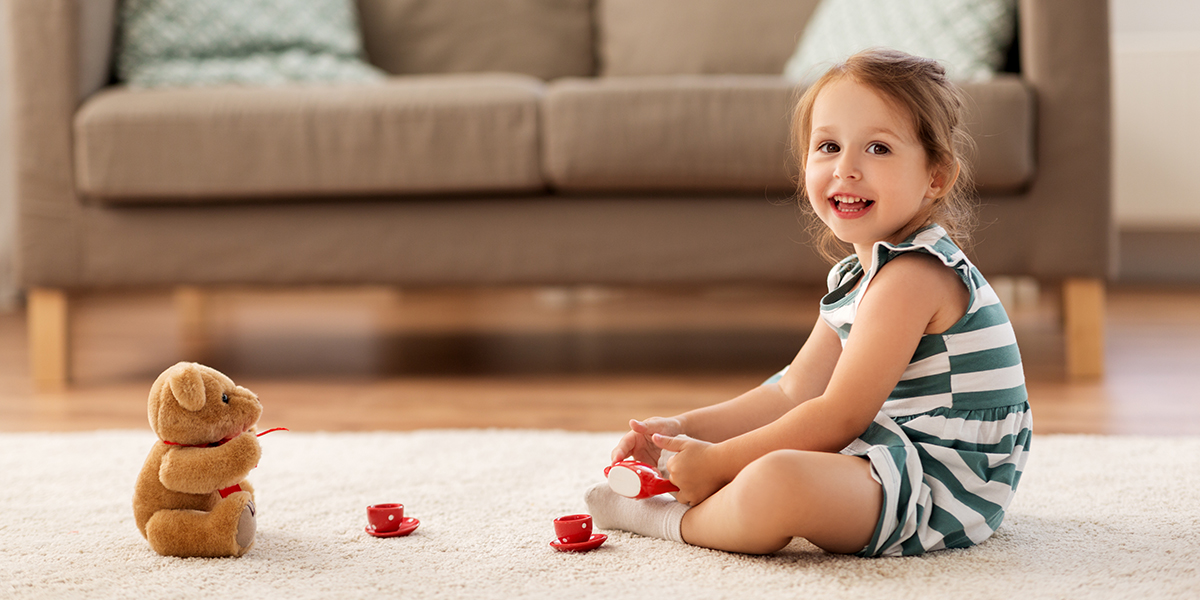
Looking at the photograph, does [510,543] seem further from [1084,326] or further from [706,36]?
[706,36]

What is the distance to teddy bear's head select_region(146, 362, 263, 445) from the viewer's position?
79 cm

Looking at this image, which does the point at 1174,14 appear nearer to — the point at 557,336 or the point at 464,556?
the point at 557,336

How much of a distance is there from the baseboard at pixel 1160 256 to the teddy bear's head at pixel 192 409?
298cm

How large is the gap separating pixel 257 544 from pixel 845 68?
24.6 inches

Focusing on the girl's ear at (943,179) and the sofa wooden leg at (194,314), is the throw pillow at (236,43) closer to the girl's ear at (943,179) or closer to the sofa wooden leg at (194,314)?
the sofa wooden leg at (194,314)

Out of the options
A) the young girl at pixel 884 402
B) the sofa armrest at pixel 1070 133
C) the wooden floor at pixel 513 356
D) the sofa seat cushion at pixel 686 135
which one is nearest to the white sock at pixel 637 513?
the young girl at pixel 884 402

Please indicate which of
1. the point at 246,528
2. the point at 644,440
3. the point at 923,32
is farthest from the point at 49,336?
the point at 923,32

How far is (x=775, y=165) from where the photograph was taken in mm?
1595

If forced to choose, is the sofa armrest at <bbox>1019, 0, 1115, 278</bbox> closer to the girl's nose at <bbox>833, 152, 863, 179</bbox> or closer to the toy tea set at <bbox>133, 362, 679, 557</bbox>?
the girl's nose at <bbox>833, 152, 863, 179</bbox>

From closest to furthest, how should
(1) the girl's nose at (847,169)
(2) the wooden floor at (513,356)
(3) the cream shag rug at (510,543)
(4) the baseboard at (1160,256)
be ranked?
(3) the cream shag rug at (510,543)
(1) the girl's nose at (847,169)
(2) the wooden floor at (513,356)
(4) the baseboard at (1160,256)

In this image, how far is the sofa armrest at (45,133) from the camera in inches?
67.4

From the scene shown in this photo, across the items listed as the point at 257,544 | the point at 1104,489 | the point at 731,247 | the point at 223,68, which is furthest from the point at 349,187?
the point at 1104,489

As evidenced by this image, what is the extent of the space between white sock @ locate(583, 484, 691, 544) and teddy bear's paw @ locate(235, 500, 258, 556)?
0.90ft

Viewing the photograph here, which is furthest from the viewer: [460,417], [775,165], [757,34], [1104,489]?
[757,34]
